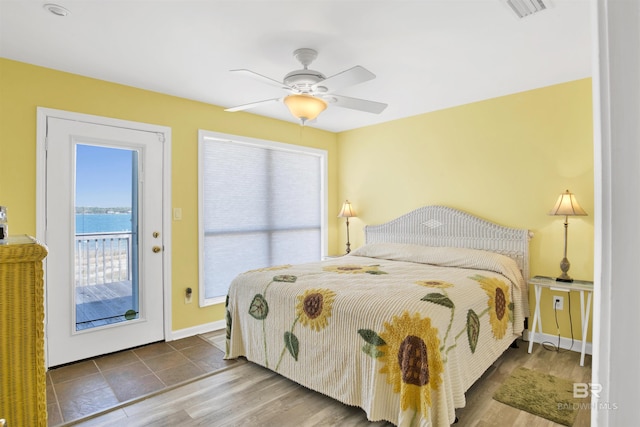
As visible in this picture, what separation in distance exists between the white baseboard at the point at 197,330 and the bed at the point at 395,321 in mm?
850

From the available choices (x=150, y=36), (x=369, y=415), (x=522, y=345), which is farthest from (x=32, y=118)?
(x=522, y=345)

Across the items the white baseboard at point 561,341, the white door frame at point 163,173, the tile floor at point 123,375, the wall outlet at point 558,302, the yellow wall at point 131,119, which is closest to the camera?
the tile floor at point 123,375

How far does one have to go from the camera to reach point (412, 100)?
3.60 metres

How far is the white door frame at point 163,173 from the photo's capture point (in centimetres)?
272

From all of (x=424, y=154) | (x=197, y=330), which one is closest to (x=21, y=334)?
(x=197, y=330)

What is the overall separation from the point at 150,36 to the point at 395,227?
3.19 metres

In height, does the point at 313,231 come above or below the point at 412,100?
below

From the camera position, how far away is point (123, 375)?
2.70 meters

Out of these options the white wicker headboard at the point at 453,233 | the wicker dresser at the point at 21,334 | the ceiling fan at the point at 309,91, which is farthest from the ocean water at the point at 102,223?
the white wicker headboard at the point at 453,233

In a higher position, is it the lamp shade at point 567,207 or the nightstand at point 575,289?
the lamp shade at point 567,207

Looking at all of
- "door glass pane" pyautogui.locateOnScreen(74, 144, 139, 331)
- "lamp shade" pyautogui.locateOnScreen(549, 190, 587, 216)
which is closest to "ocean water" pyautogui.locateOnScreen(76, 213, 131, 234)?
"door glass pane" pyautogui.locateOnScreen(74, 144, 139, 331)

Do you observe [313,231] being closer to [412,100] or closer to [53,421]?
[412,100]

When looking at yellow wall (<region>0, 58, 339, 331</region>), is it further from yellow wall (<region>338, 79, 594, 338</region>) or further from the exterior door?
yellow wall (<region>338, 79, 594, 338</region>)

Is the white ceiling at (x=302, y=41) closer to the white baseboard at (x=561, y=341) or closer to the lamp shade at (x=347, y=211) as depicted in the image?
the lamp shade at (x=347, y=211)
